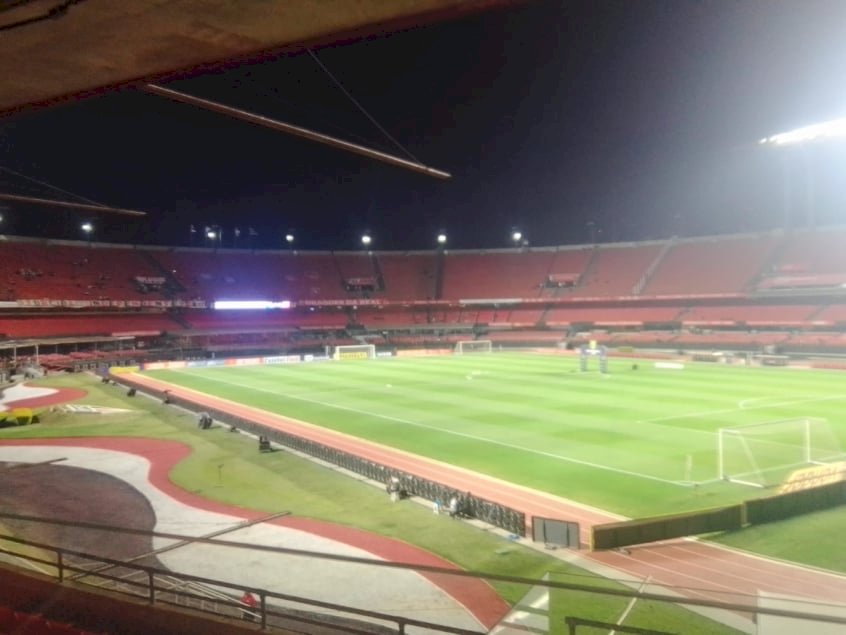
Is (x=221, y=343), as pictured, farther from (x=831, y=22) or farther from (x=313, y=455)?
(x=831, y=22)

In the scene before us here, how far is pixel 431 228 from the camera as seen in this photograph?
75438 millimetres

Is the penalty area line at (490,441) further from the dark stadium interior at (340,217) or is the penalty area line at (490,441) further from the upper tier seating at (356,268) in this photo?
the upper tier seating at (356,268)

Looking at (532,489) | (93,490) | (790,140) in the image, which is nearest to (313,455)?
(93,490)

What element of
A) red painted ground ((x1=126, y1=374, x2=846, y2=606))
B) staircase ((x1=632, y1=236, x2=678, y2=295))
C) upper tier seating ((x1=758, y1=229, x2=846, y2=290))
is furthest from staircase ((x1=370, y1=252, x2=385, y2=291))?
red painted ground ((x1=126, y1=374, x2=846, y2=606))

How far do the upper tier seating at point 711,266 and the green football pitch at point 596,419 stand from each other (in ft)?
65.8

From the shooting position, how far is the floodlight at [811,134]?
1543 inches

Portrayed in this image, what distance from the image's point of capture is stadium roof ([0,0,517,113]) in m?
3.59

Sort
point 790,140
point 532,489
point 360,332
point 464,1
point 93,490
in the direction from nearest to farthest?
point 464,1
point 532,489
point 93,490
point 790,140
point 360,332

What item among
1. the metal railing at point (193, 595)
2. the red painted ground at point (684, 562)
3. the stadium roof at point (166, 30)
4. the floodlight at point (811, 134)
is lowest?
the red painted ground at point (684, 562)

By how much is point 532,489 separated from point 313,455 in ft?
26.2

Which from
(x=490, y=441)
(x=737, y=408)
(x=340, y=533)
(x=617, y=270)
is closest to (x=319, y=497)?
(x=340, y=533)

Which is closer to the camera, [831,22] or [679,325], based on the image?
[831,22]

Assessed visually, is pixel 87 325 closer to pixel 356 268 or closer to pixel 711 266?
pixel 356 268

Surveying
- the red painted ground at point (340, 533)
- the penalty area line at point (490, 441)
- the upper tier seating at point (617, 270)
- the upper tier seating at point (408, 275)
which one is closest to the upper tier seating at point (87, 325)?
the upper tier seating at point (408, 275)
